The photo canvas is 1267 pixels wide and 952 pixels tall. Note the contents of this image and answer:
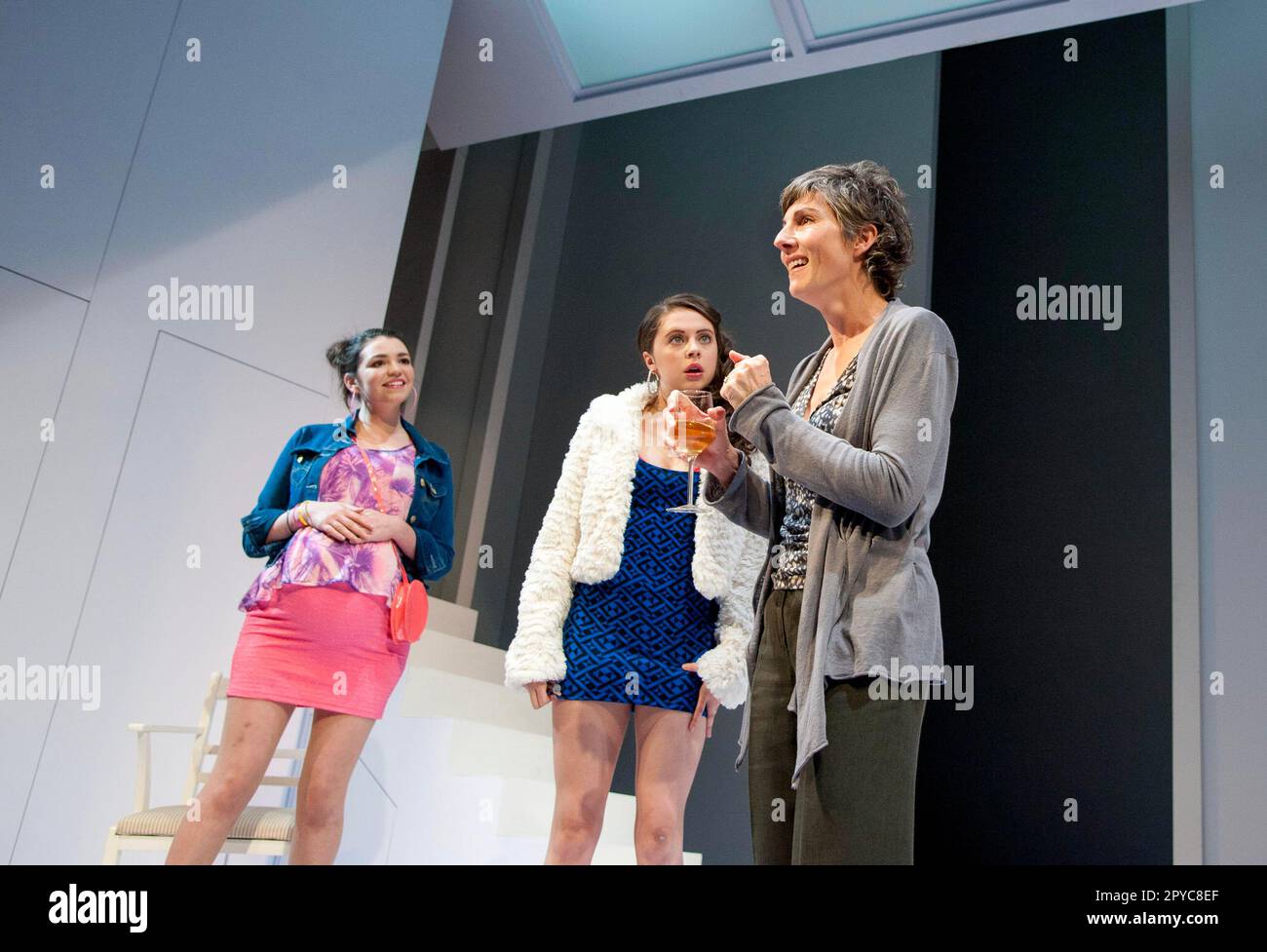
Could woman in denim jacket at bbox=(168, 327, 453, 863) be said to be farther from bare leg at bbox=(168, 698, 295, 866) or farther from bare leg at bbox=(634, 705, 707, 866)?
bare leg at bbox=(634, 705, 707, 866)

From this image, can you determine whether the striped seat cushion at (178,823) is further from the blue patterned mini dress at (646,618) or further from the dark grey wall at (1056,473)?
the dark grey wall at (1056,473)

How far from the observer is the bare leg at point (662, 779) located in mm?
2053

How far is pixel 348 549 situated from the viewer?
96.7 inches

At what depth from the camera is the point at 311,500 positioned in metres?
2.54

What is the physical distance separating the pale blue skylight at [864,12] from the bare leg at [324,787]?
11.2ft

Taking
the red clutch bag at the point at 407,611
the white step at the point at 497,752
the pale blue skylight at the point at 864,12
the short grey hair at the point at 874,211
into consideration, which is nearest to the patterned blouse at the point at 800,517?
the short grey hair at the point at 874,211

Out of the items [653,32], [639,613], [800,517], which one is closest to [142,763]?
[639,613]

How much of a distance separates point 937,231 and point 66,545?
3228mm

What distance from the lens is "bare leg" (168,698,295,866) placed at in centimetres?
231

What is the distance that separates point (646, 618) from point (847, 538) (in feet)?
2.93

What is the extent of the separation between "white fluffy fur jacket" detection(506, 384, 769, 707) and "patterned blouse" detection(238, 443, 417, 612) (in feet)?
1.40

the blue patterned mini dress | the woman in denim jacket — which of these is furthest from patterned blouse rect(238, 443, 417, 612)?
the blue patterned mini dress

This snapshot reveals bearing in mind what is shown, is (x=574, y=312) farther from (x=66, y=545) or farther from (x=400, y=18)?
(x=66, y=545)

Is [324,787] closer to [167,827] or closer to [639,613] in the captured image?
[167,827]
